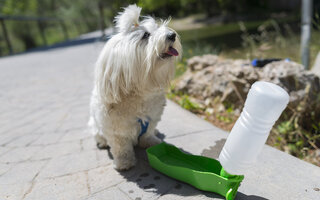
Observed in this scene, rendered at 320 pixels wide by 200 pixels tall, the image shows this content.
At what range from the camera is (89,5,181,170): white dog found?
2.15m

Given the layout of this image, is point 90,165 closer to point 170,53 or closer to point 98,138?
point 98,138

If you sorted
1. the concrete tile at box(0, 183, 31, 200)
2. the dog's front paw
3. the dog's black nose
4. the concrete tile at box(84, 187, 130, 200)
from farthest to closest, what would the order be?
the dog's front paw < the concrete tile at box(0, 183, 31, 200) < the concrete tile at box(84, 187, 130, 200) < the dog's black nose

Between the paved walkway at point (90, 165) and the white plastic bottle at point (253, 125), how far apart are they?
431 mm

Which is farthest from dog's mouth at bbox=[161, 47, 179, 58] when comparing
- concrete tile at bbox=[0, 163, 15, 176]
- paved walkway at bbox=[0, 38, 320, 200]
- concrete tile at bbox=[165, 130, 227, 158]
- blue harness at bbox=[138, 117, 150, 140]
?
concrete tile at bbox=[0, 163, 15, 176]

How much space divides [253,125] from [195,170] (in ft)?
2.49

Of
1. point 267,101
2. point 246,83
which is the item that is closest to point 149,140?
point 267,101

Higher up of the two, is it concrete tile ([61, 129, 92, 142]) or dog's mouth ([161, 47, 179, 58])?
dog's mouth ([161, 47, 179, 58])

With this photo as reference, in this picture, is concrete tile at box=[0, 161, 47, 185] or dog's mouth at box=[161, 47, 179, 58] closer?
dog's mouth at box=[161, 47, 179, 58]

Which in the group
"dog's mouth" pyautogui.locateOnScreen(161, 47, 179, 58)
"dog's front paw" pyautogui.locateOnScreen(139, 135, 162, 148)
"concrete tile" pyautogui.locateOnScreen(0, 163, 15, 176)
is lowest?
"concrete tile" pyautogui.locateOnScreen(0, 163, 15, 176)

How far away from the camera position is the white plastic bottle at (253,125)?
1.57 metres

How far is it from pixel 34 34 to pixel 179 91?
18.6 metres

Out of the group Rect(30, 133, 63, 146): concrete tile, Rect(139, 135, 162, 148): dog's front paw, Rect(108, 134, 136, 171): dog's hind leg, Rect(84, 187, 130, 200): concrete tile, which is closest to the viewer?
Rect(84, 187, 130, 200): concrete tile

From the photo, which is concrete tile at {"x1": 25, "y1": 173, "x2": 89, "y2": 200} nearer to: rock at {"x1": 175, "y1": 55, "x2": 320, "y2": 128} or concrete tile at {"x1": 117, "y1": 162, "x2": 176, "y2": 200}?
concrete tile at {"x1": 117, "y1": 162, "x2": 176, "y2": 200}

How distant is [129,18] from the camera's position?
2.22 m
